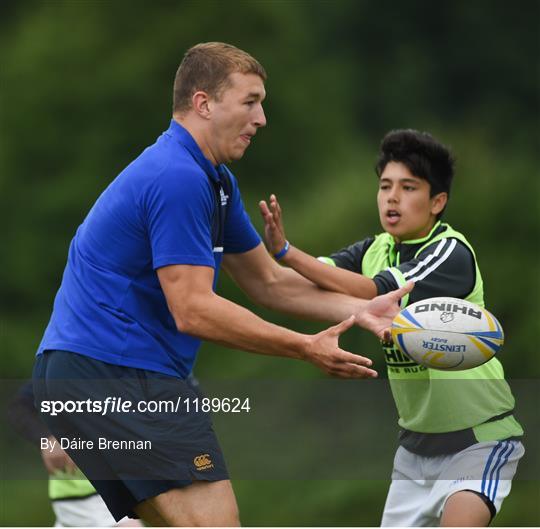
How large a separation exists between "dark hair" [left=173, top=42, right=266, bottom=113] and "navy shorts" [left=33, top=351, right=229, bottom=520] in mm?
1299

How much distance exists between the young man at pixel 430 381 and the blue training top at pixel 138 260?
1.08 metres

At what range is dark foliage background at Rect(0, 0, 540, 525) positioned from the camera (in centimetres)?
1364

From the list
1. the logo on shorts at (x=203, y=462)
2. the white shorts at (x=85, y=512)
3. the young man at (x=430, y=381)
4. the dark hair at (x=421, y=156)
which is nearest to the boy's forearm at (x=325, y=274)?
the young man at (x=430, y=381)

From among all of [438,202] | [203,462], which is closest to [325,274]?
[438,202]

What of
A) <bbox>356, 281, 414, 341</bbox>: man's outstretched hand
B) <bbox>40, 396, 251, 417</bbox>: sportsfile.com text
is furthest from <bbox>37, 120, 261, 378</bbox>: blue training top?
<bbox>356, 281, 414, 341</bbox>: man's outstretched hand

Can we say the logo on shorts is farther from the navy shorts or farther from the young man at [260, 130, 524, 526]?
the young man at [260, 130, 524, 526]

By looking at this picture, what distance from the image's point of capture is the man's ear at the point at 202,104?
269 inches

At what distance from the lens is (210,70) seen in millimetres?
6840

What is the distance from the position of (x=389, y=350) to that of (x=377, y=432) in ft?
19.0

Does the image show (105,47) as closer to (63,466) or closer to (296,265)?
(63,466)

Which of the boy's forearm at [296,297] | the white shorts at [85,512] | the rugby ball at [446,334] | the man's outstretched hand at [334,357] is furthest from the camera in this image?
the white shorts at [85,512]

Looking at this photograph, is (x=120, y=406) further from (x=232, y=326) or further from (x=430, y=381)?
(x=430, y=381)

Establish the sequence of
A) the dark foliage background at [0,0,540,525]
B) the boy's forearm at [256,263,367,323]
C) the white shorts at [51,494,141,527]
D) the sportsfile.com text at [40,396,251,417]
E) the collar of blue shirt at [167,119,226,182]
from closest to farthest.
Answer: the sportsfile.com text at [40,396,251,417] → the collar of blue shirt at [167,119,226,182] → the boy's forearm at [256,263,367,323] → the white shorts at [51,494,141,527] → the dark foliage background at [0,0,540,525]

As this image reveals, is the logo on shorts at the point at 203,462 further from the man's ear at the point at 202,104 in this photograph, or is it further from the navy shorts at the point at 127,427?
the man's ear at the point at 202,104
